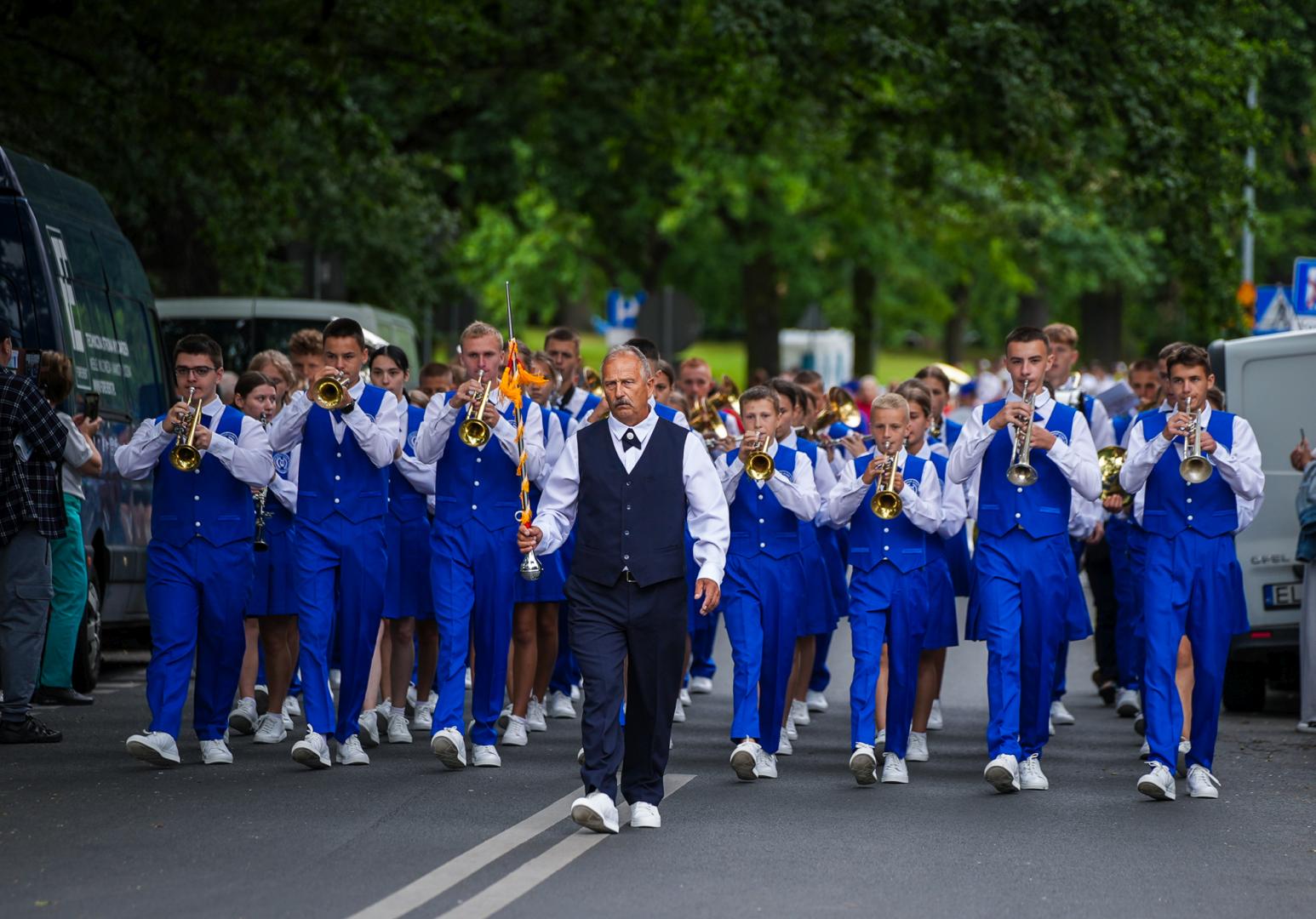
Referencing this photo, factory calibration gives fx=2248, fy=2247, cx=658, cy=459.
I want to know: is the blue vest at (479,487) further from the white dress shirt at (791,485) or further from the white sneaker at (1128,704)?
the white sneaker at (1128,704)

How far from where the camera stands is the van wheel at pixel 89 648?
14.0 meters

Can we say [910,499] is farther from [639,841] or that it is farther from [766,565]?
[639,841]

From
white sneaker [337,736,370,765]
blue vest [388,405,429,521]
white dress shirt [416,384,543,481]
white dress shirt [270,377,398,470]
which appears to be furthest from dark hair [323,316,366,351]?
white sneaker [337,736,370,765]

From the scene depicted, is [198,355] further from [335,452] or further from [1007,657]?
[1007,657]

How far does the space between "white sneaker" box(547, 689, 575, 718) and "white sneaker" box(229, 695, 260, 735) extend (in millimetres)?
1845

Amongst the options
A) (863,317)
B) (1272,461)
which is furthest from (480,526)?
(863,317)

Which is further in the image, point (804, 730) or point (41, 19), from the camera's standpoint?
point (41, 19)

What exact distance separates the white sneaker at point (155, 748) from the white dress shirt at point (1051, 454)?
12.8 ft

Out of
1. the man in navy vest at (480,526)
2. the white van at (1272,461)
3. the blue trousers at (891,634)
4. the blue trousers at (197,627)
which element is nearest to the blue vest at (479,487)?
the man in navy vest at (480,526)

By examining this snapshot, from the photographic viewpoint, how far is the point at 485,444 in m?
10.9

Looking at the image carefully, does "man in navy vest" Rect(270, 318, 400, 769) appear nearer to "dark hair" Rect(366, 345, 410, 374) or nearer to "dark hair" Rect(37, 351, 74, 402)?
"dark hair" Rect(366, 345, 410, 374)

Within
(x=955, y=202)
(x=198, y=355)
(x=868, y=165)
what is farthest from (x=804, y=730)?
(x=955, y=202)

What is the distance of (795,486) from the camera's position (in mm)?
11047

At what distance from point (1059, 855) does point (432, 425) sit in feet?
12.7
